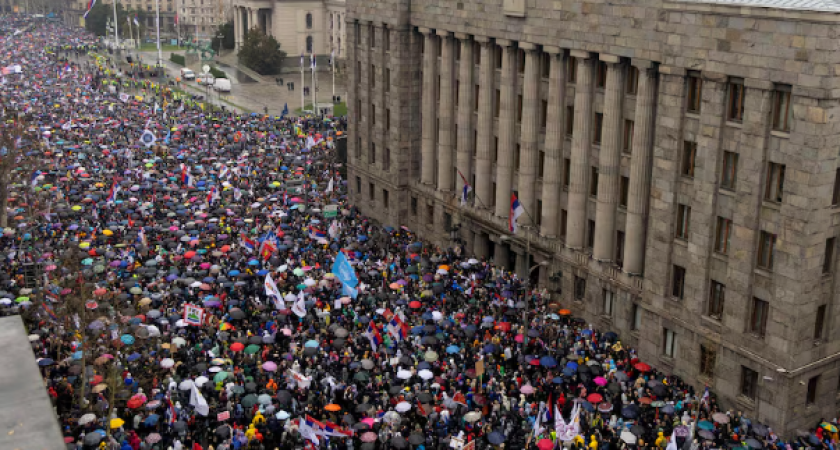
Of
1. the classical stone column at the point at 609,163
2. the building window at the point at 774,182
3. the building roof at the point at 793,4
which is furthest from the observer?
the classical stone column at the point at 609,163

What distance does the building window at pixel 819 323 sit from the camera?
150 ft

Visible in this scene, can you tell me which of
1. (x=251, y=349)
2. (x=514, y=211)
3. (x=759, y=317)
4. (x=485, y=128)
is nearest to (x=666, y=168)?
(x=759, y=317)

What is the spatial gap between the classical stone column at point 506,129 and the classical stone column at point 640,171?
1258 centimetres

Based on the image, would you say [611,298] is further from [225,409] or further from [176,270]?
[176,270]

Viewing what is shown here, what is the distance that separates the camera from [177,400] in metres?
47.2

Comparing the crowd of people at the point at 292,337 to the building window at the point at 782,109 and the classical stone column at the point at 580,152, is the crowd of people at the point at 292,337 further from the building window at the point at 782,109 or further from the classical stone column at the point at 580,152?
the building window at the point at 782,109

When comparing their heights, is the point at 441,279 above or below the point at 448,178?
below

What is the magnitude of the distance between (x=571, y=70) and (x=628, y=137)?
6.53m

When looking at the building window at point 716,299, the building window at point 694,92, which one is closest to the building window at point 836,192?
the building window at point 716,299

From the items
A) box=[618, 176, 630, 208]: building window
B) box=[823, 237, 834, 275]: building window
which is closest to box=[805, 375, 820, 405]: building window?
box=[823, 237, 834, 275]: building window

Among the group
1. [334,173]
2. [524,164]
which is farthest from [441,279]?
[334,173]

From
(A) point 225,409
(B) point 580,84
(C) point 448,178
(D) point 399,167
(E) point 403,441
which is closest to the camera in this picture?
(E) point 403,441

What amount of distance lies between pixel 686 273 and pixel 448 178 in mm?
26920

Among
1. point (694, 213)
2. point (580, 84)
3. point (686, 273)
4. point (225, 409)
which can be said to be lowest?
point (225, 409)
